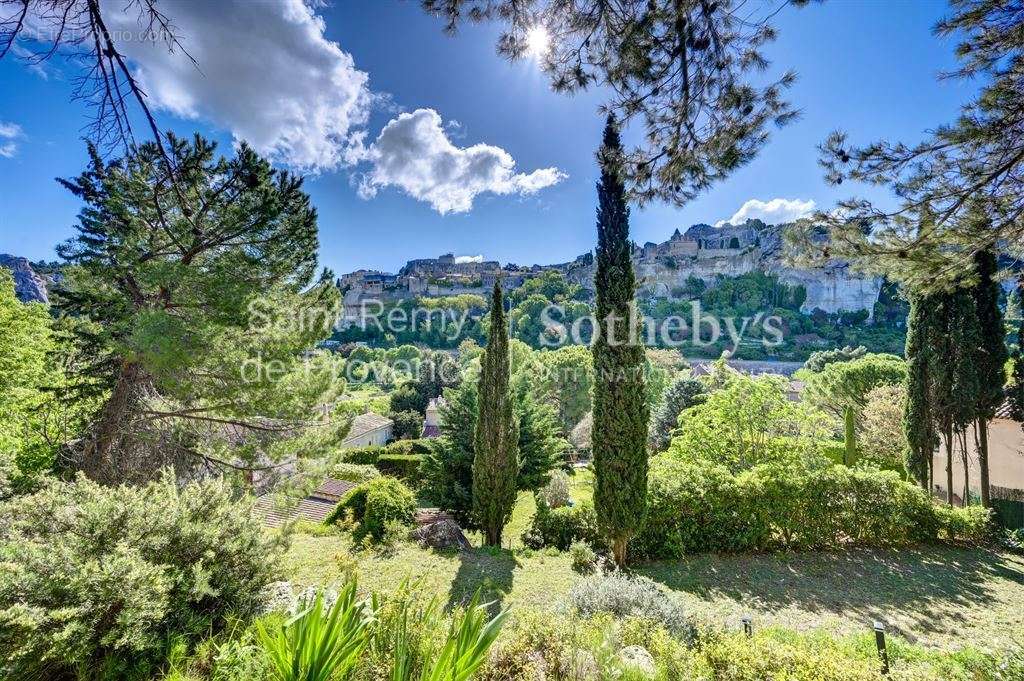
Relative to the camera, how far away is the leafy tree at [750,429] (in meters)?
8.62

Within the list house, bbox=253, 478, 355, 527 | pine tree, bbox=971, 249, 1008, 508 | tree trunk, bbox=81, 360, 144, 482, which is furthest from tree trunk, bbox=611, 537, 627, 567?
pine tree, bbox=971, 249, 1008, 508

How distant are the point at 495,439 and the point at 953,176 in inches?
290

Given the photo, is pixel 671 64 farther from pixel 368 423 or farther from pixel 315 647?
pixel 368 423

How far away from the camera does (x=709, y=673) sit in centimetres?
262

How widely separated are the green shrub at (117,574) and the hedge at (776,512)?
6.34 m

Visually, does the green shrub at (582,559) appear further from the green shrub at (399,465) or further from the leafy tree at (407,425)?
the leafy tree at (407,425)

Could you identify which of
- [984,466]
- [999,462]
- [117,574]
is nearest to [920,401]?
[984,466]

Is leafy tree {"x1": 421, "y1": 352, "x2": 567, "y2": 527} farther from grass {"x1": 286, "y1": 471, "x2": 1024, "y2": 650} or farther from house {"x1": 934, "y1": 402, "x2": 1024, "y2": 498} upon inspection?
house {"x1": 934, "y1": 402, "x2": 1024, "y2": 498}

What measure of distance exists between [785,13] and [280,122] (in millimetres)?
5043

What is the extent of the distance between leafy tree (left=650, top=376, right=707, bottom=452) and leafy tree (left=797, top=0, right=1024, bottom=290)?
13065mm

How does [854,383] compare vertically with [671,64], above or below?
below

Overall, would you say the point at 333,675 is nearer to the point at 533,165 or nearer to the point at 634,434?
the point at 634,434

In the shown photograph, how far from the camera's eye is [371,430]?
23734mm

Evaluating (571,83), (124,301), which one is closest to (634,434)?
(571,83)
